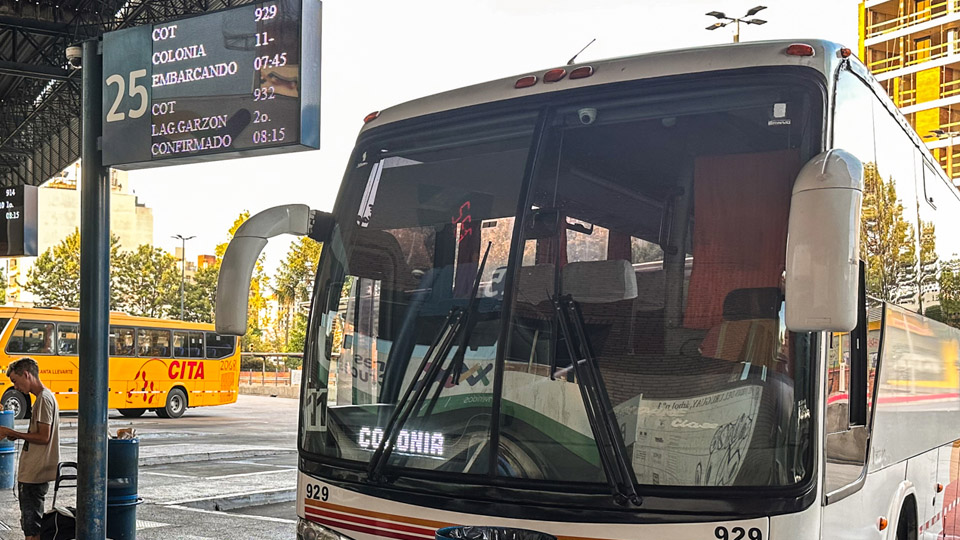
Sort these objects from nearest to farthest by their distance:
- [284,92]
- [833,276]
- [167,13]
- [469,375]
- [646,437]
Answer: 1. [833,276]
2. [646,437]
3. [469,375]
4. [284,92]
5. [167,13]

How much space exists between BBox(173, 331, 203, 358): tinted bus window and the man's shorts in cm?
2458

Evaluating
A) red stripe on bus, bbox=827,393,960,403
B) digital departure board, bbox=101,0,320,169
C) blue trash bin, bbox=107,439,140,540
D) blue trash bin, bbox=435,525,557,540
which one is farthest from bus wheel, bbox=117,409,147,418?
blue trash bin, bbox=435,525,557,540

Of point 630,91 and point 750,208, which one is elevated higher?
point 630,91

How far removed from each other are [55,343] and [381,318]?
25979 millimetres

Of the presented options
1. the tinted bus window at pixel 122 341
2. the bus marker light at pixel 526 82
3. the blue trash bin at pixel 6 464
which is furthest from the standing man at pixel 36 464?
the tinted bus window at pixel 122 341

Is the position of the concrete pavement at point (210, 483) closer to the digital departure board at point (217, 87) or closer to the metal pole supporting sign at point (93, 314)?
the metal pole supporting sign at point (93, 314)

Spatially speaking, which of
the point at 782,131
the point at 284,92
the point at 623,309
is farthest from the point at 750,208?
the point at 284,92

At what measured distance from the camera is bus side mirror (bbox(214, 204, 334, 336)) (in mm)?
4730

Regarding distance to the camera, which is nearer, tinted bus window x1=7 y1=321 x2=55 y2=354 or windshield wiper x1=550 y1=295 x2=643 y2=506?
windshield wiper x1=550 y1=295 x2=643 y2=506

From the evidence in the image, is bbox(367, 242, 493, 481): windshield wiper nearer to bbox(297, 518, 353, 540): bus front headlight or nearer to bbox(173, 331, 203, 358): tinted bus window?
bbox(297, 518, 353, 540): bus front headlight

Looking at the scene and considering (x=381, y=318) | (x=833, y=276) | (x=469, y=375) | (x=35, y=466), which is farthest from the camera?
(x=35, y=466)

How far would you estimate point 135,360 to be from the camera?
30734 millimetres

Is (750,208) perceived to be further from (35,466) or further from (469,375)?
(35,466)

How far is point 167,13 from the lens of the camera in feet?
89.9
